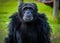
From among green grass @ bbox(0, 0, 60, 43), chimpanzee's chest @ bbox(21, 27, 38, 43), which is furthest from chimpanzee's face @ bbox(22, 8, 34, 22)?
green grass @ bbox(0, 0, 60, 43)

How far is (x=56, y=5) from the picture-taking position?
32.0ft

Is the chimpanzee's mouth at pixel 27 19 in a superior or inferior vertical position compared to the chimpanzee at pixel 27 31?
superior

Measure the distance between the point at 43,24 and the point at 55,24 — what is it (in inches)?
158

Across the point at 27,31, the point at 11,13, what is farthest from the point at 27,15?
the point at 11,13

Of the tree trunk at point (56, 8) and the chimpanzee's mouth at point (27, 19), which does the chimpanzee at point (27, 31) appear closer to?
the chimpanzee's mouth at point (27, 19)

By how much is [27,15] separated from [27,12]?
7 centimetres

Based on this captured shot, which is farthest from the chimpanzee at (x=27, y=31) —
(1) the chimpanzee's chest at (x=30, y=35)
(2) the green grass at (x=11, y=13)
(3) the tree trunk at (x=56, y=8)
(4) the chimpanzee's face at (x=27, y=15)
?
(3) the tree trunk at (x=56, y=8)

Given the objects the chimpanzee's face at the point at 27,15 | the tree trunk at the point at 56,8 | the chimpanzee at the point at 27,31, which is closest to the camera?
the chimpanzee's face at the point at 27,15

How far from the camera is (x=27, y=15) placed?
5211 mm

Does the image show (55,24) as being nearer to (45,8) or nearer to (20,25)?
(45,8)

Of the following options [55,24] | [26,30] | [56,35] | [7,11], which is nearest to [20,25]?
[26,30]

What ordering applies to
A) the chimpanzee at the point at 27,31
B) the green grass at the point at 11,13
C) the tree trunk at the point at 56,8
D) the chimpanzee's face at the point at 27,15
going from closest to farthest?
the chimpanzee's face at the point at 27,15 → the chimpanzee at the point at 27,31 → the green grass at the point at 11,13 → the tree trunk at the point at 56,8

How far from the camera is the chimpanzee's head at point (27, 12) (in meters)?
5.22

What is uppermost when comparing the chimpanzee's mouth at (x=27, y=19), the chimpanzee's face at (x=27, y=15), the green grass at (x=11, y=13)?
the chimpanzee's face at (x=27, y=15)
